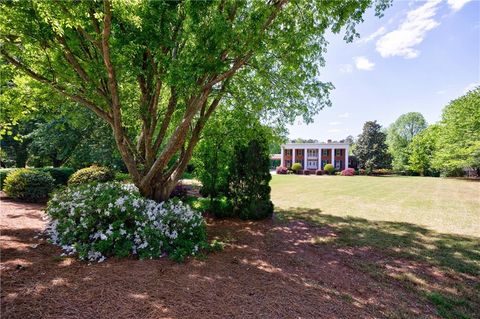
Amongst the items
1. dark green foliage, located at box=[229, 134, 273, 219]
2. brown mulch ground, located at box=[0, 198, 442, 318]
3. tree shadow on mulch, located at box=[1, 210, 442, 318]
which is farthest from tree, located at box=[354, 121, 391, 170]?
tree shadow on mulch, located at box=[1, 210, 442, 318]

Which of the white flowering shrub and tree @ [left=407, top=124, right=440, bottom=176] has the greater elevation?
tree @ [left=407, top=124, right=440, bottom=176]

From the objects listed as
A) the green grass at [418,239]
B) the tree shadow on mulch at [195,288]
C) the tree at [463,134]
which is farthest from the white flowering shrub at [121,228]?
the tree at [463,134]

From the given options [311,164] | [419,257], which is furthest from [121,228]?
[311,164]

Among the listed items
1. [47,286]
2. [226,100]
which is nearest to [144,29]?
[226,100]

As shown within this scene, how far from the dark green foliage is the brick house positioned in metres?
39.9

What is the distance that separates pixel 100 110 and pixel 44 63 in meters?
1.67

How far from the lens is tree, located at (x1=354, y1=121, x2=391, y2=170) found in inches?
1636

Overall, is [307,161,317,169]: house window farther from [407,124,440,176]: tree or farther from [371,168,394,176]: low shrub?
[407,124,440,176]: tree

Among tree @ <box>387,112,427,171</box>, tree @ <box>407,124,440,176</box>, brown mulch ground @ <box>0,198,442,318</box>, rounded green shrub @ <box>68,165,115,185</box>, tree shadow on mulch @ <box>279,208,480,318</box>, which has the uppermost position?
tree @ <box>387,112,427,171</box>

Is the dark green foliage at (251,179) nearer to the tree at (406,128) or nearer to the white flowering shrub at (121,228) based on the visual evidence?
the white flowering shrub at (121,228)

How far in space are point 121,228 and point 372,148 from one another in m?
45.2

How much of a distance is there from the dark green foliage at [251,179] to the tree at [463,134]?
27.9 metres

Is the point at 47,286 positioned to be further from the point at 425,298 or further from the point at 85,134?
the point at 85,134

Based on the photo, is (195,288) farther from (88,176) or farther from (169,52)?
(88,176)
